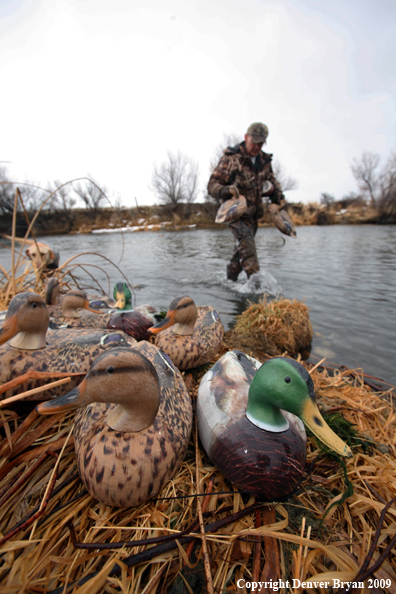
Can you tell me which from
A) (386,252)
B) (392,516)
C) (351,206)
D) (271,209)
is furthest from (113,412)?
(351,206)

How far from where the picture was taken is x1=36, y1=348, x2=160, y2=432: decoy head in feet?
3.75

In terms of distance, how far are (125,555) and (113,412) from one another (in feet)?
1.74

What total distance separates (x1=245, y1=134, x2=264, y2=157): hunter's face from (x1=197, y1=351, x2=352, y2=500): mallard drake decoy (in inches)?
204

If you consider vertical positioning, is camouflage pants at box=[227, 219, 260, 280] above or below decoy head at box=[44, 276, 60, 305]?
above

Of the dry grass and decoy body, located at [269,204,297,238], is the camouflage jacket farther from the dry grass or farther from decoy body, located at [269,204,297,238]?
the dry grass

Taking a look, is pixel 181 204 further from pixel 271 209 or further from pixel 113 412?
pixel 113 412

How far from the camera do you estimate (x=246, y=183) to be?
18.7 ft

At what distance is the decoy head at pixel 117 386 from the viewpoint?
1.14 metres

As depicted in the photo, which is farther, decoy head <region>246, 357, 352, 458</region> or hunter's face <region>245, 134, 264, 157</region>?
hunter's face <region>245, 134, 264, 157</region>

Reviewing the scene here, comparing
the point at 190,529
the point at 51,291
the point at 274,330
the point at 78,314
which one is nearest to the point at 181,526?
the point at 190,529

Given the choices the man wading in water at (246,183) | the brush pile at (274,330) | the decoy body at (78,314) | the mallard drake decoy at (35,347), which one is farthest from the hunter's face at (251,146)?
the mallard drake decoy at (35,347)

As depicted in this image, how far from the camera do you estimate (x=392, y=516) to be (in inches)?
48.2

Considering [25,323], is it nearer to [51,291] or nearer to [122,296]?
[122,296]

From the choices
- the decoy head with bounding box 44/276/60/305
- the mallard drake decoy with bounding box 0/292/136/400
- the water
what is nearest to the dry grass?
the mallard drake decoy with bounding box 0/292/136/400
